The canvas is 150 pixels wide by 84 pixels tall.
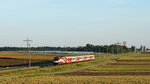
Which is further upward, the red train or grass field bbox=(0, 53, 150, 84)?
the red train

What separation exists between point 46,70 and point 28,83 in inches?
1042

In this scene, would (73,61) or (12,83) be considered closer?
(12,83)

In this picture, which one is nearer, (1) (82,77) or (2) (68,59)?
(1) (82,77)

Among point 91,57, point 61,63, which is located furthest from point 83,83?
point 91,57

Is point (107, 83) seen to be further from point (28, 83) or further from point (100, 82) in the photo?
point (28, 83)

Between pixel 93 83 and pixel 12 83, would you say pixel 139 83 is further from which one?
pixel 12 83

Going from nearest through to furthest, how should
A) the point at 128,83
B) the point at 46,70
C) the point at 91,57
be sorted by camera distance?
1. the point at 128,83
2. the point at 46,70
3. the point at 91,57

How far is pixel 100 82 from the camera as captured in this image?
119 ft

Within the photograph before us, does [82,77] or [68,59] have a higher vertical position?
[68,59]

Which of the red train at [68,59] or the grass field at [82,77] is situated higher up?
the red train at [68,59]

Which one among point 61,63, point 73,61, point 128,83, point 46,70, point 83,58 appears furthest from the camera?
point 83,58

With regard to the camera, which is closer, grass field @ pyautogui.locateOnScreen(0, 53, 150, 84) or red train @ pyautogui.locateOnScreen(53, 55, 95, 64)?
grass field @ pyautogui.locateOnScreen(0, 53, 150, 84)

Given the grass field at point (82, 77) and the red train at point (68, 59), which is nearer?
the grass field at point (82, 77)

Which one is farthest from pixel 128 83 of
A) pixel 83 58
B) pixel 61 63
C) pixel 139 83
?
pixel 83 58
